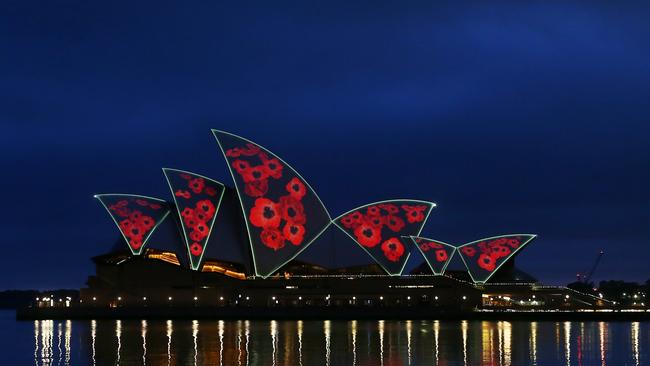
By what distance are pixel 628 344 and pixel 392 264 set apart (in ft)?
A: 145

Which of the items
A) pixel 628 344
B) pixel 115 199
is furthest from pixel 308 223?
pixel 628 344

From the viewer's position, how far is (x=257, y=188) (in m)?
89.8

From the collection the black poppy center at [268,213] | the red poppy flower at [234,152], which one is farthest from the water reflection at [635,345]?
the red poppy flower at [234,152]

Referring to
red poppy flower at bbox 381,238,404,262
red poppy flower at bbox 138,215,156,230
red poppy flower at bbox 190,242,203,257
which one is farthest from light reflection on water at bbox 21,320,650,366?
red poppy flower at bbox 381,238,404,262

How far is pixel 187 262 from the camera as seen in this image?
3679 inches

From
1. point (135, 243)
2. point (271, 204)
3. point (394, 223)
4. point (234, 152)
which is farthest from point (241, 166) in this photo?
point (394, 223)

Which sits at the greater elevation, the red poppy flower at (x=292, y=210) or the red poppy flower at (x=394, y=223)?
the red poppy flower at (x=292, y=210)

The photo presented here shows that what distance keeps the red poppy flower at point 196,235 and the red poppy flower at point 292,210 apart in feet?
24.3

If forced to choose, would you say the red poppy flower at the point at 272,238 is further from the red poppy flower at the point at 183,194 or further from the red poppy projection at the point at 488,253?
the red poppy projection at the point at 488,253

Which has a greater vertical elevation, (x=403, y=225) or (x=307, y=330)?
(x=403, y=225)

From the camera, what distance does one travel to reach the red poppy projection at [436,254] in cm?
10038

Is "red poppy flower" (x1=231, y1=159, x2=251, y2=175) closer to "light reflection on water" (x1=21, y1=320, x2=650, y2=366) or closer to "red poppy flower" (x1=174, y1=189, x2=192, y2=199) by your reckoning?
"red poppy flower" (x1=174, y1=189, x2=192, y2=199)

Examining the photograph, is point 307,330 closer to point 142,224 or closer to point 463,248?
point 142,224

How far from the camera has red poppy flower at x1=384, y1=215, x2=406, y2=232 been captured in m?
96.9
